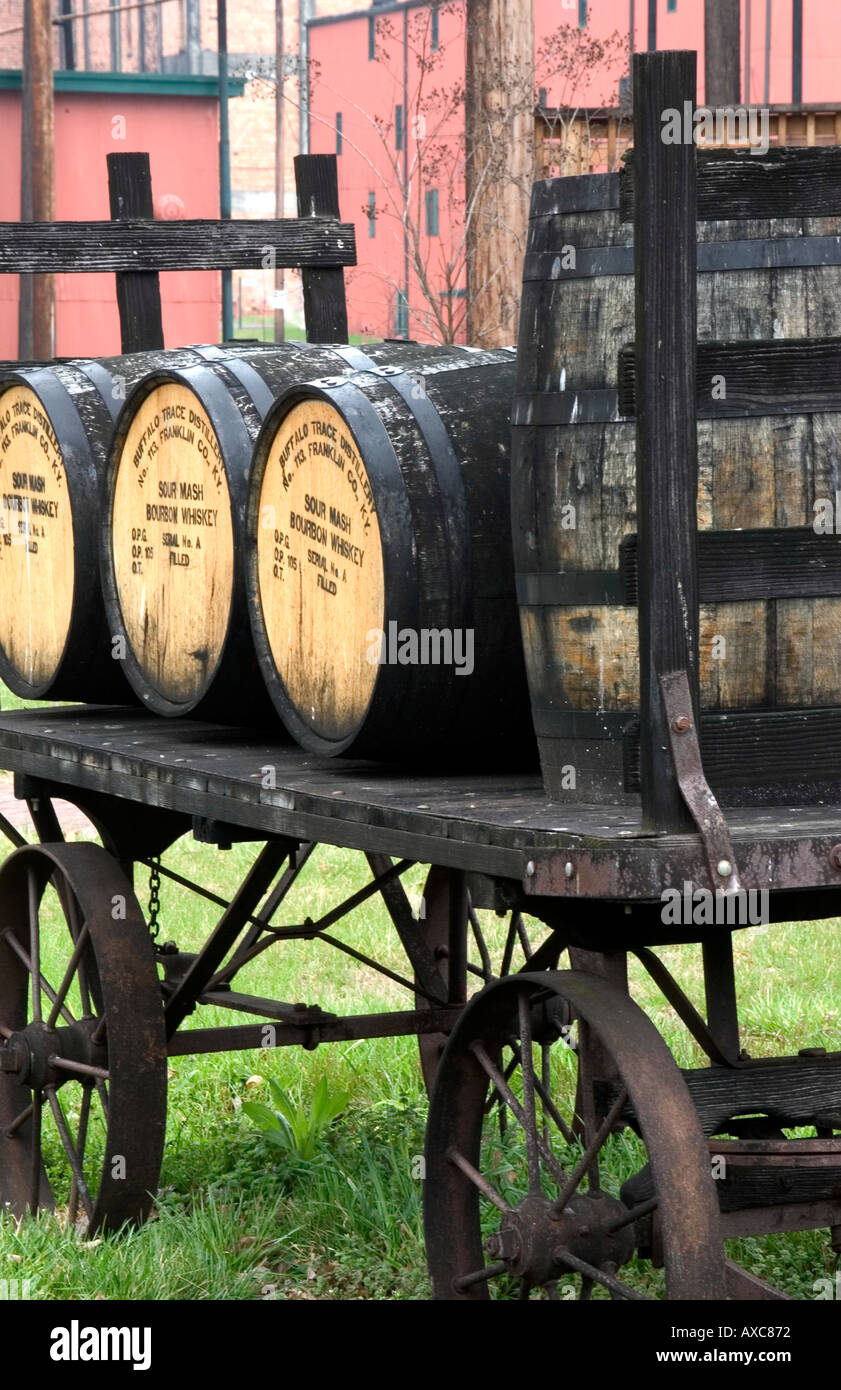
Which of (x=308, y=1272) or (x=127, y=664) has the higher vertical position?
(x=127, y=664)

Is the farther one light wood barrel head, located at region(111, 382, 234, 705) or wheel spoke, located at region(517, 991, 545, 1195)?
light wood barrel head, located at region(111, 382, 234, 705)

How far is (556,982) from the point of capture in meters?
3.26

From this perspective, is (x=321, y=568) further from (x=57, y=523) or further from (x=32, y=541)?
(x=32, y=541)

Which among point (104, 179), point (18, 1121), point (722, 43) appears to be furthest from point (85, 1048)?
point (104, 179)

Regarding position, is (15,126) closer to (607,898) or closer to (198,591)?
(198,591)

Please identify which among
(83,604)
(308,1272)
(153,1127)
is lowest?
(308,1272)

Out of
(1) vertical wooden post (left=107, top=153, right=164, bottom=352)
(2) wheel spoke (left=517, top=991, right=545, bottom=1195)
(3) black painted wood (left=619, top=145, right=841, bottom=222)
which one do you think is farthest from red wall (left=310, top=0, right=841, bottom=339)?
(2) wheel spoke (left=517, top=991, right=545, bottom=1195)

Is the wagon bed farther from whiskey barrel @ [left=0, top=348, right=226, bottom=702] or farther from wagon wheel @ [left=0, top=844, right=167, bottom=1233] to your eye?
wagon wheel @ [left=0, top=844, right=167, bottom=1233]

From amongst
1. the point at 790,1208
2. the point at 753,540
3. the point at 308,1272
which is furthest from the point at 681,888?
the point at 308,1272

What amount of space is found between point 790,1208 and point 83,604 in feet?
7.22

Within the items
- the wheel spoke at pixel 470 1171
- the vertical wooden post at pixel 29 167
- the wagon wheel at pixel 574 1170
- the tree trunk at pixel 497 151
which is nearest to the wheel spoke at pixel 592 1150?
the wagon wheel at pixel 574 1170

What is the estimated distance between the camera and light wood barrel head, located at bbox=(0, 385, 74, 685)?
15.7 ft

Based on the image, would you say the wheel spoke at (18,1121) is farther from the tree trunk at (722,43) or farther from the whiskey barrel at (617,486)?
the tree trunk at (722,43)

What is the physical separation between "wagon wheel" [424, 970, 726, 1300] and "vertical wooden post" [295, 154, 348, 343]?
2843 millimetres
